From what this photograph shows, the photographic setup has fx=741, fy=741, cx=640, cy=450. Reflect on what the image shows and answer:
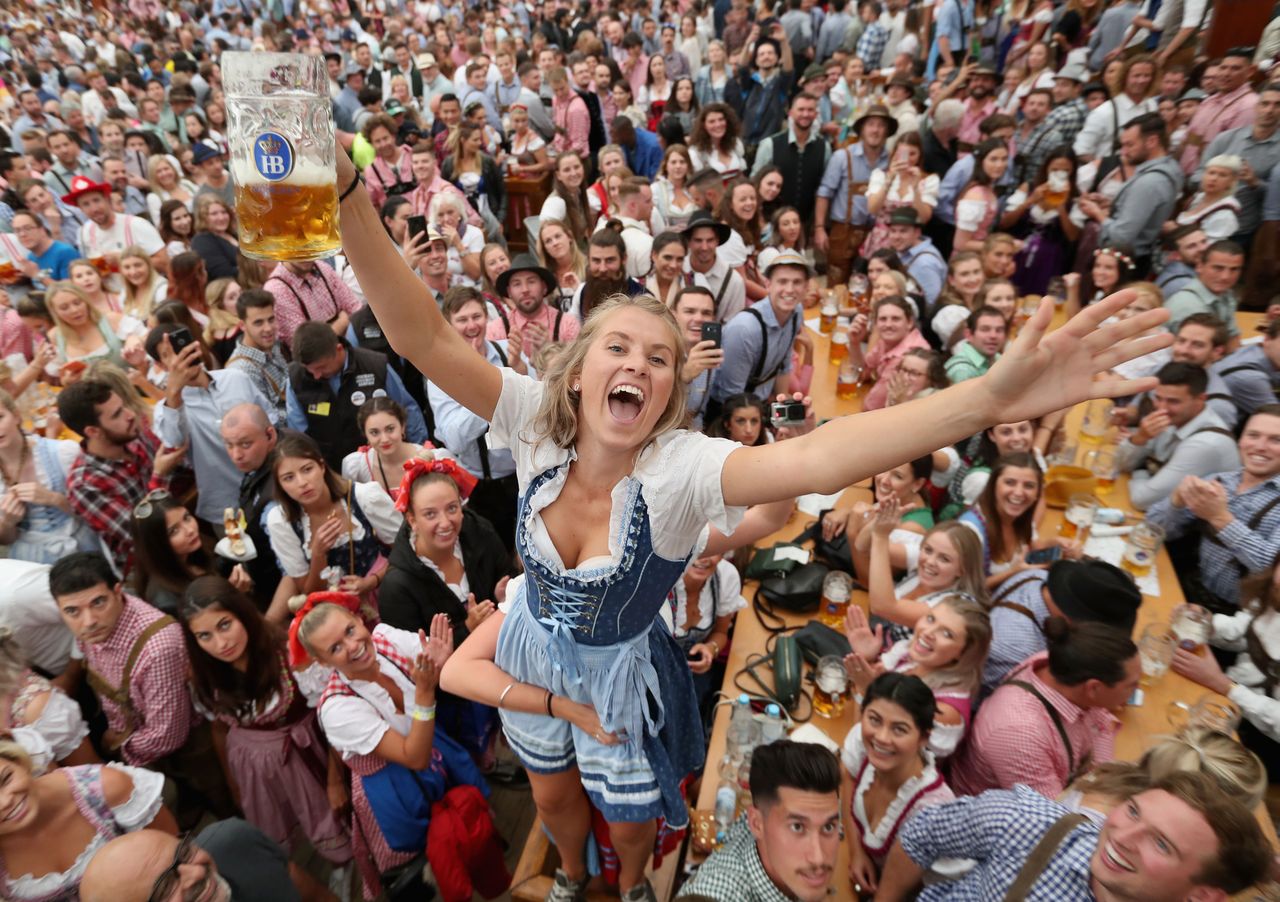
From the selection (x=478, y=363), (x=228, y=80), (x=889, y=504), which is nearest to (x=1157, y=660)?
(x=889, y=504)

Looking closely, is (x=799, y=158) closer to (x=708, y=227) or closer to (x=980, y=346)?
(x=708, y=227)

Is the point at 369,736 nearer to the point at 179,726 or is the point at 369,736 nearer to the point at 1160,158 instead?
the point at 179,726

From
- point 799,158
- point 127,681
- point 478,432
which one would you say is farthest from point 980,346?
point 127,681

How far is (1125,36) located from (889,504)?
307 inches

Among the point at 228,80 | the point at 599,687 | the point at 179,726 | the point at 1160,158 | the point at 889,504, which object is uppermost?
the point at 228,80

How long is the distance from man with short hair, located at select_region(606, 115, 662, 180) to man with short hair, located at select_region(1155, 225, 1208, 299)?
4278 millimetres

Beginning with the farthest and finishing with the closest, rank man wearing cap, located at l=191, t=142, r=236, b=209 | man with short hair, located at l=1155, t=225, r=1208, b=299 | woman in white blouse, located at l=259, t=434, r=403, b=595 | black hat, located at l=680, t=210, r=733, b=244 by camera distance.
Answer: man wearing cap, located at l=191, t=142, r=236, b=209 < black hat, located at l=680, t=210, r=733, b=244 < man with short hair, located at l=1155, t=225, r=1208, b=299 < woman in white blouse, located at l=259, t=434, r=403, b=595

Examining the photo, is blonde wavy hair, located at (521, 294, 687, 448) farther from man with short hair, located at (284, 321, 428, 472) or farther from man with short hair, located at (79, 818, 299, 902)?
man with short hair, located at (284, 321, 428, 472)

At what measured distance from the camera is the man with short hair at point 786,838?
177 centimetres

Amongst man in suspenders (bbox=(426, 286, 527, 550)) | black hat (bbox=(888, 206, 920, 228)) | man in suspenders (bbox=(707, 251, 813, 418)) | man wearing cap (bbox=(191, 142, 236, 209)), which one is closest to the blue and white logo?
man in suspenders (bbox=(426, 286, 527, 550))

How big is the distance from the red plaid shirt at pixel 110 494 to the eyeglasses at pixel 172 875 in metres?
1.88

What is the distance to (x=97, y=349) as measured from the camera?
166 inches

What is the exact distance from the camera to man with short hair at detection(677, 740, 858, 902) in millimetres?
1772

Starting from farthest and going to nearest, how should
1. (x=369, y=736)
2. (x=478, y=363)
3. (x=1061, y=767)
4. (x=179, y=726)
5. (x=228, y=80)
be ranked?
1. (x=179, y=726)
2. (x=369, y=736)
3. (x=1061, y=767)
4. (x=478, y=363)
5. (x=228, y=80)
